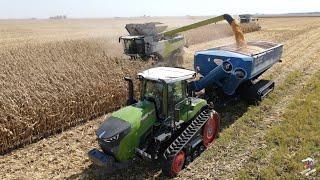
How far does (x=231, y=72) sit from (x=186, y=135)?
13.8 ft

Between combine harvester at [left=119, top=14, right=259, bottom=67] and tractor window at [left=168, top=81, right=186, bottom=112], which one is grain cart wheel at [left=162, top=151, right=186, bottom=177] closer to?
tractor window at [left=168, top=81, right=186, bottom=112]

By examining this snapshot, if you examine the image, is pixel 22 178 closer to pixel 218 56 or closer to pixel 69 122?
pixel 69 122

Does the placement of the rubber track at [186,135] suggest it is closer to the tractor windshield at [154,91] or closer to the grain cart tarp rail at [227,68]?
the tractor windshield at [154,91]

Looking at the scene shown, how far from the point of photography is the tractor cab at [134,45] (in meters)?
18.5

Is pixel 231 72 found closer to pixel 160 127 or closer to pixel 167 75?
pixel 167 75

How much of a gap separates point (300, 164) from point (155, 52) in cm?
1198

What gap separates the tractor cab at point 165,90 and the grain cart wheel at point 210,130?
952 mm

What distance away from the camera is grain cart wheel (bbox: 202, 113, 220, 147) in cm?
904

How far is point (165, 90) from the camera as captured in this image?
785cm

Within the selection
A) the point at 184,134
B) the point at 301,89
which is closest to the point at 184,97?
the point at 184,134

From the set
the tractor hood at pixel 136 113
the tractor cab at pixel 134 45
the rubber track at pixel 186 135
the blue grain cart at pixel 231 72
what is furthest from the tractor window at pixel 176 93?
the tractor cab at pixel 134 45

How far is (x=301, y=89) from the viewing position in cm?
1423

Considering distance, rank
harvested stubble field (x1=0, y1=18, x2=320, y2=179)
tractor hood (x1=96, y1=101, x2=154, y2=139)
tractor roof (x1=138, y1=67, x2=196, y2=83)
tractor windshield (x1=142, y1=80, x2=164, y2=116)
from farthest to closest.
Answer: harvested stubble field (x1=0, y1=18, x2=320, y2=179) < tractor windshield (x1=142, y1=80, x2=164, y2=116) < tractor roof (x1=138, y1=67, x2=196, y2=83) < tractor hood (x1=96, y1=101, x2=154, y2=139)

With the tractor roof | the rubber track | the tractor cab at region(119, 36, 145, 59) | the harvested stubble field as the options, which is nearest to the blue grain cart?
the harvested stubble field
